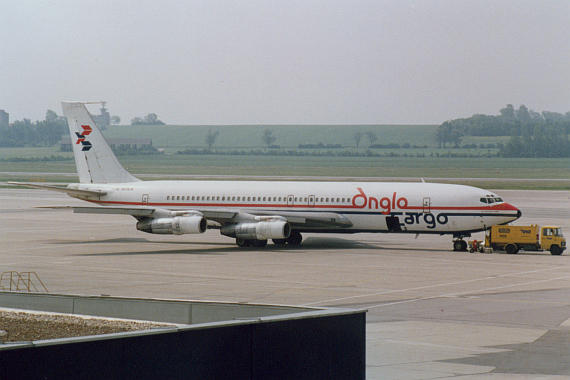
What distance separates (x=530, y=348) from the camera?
19.1 metres

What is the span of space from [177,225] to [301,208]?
780 cm

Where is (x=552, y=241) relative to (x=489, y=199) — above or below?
below

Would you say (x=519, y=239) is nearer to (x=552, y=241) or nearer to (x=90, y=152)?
(x=552, y=241)

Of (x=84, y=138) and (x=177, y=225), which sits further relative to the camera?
(x=84, y=138)

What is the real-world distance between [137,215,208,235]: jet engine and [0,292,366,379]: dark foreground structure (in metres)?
27.6

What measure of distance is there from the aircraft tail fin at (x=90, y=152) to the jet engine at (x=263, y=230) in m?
11.7

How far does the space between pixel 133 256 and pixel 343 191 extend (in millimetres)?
13455

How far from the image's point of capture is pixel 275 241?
49.6 meters

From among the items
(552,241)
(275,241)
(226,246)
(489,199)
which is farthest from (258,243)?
(552,241)

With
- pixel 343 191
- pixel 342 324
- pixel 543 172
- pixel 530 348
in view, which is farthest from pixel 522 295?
pixel 543 172

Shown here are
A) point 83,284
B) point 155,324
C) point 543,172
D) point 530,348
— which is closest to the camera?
point 155,324

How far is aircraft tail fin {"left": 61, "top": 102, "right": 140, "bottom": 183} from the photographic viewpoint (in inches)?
2117

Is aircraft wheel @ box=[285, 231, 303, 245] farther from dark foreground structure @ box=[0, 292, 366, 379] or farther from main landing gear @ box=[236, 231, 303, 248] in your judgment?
dark foreground structure @ box=[0, 292, 366, 379]

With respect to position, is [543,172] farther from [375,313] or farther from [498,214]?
[375,313]
